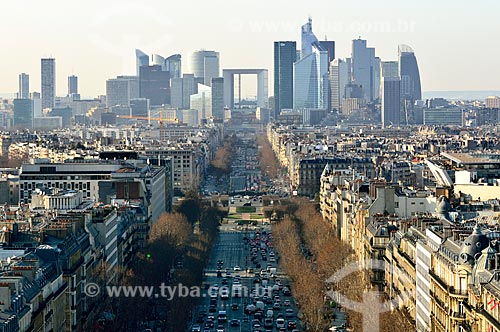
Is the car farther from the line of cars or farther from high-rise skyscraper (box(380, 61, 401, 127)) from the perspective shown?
high-rise skyscraper (box(380, 61, 401, 127))

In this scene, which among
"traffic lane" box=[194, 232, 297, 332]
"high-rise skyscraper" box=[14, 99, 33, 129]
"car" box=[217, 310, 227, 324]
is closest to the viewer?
"car" box=[217, 310, 227, 324]

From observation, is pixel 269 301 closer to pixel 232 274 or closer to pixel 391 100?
pixel 232 274

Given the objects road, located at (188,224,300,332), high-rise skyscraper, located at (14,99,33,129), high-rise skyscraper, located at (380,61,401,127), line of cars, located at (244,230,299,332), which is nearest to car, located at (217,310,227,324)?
road, located at (188,224,300,332)

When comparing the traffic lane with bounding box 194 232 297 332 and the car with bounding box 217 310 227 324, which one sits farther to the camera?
the traffic lane with bounding box 194 232 297 332

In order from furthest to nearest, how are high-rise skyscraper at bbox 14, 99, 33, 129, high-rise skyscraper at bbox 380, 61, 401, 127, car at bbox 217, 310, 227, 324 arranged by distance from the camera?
high-rise skyscraper at bbox 380, 61, 401, 127 → high-rise skyscraper at bbox 14, 99, 33, 129 → car at bbox 217, 310, 227, 324

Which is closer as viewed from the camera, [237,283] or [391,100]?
[237,283]

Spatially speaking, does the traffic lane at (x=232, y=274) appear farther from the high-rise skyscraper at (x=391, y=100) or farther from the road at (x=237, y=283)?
the high-rise skyscraper at (x=391, y=100)

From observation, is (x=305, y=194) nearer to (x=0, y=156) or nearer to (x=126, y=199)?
(x=126, y=199)

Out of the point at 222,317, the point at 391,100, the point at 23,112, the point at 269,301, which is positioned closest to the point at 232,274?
the point at 269,301

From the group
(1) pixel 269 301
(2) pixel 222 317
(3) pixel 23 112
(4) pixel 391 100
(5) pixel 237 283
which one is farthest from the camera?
(4) pixel 391 100
